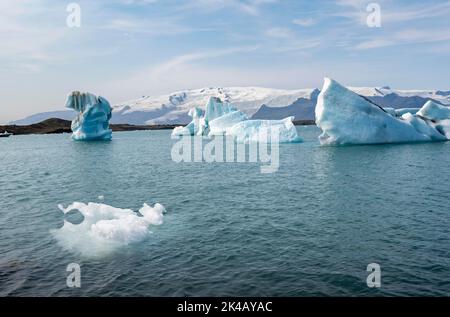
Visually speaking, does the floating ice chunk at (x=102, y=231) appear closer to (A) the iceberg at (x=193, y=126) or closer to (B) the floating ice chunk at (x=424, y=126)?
(B) the floating ice chunk at (x=424, y=126)

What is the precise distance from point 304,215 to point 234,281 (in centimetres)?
784

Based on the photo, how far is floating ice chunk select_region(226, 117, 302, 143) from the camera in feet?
208

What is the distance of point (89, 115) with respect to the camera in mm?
71000

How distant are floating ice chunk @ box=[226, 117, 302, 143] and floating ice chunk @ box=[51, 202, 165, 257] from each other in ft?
158

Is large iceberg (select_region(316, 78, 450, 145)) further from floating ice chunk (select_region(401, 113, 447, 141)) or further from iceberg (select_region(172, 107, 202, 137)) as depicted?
iceberg (select_region(172, 107, 202, 137))

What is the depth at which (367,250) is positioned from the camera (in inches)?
506

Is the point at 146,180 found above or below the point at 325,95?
below

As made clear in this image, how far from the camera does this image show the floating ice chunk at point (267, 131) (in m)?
63.5

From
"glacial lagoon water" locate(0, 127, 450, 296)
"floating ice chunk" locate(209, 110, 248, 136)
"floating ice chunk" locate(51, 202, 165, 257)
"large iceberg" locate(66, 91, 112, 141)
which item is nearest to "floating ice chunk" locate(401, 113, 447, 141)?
"glacial lagoon water" locate(0, 127, 450, 296)

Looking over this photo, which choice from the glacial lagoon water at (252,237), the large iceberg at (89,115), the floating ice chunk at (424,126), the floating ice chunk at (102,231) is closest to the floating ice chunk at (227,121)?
the large iceberg at (89,115)

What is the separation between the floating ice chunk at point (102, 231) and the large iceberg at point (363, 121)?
33.4 meters

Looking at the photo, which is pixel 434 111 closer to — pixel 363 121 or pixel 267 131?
pixel 363 121
